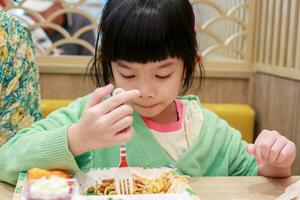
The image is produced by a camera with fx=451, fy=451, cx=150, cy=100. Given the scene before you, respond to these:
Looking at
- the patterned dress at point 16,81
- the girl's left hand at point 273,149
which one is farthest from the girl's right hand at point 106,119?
the patterned dress at point 16,81

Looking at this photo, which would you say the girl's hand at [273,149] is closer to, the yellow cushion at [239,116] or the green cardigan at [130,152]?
the green cardigan at [130,152]

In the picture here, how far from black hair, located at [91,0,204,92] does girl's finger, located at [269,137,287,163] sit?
0.28 m

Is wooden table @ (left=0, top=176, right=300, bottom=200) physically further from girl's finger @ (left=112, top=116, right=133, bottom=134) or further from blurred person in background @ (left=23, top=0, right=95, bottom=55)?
blurred person in background @ (left=23, top=0, right=95, bottom=55)

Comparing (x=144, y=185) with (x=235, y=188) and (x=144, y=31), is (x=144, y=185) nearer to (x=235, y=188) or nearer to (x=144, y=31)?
(x=235, y=188)

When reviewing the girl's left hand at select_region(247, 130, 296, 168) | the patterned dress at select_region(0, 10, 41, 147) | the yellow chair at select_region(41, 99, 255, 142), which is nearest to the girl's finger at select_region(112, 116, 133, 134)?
the girl's left hand at select_region(247, 130, 296, 168)

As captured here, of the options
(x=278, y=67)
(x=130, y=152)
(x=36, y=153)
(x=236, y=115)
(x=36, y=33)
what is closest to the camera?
(x=36, y=153)

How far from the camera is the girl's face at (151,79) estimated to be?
955mm

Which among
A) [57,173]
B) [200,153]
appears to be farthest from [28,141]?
[200,153]

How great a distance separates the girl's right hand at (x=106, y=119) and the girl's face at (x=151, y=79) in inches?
6.4

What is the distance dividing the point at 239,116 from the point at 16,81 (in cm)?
95

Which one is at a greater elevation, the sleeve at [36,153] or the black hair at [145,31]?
the black hair at [145,31]

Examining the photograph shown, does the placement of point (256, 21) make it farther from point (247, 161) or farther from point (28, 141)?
point (28, 141)

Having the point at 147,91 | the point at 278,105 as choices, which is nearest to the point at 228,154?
the point at 147,91

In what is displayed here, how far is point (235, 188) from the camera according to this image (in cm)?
94
